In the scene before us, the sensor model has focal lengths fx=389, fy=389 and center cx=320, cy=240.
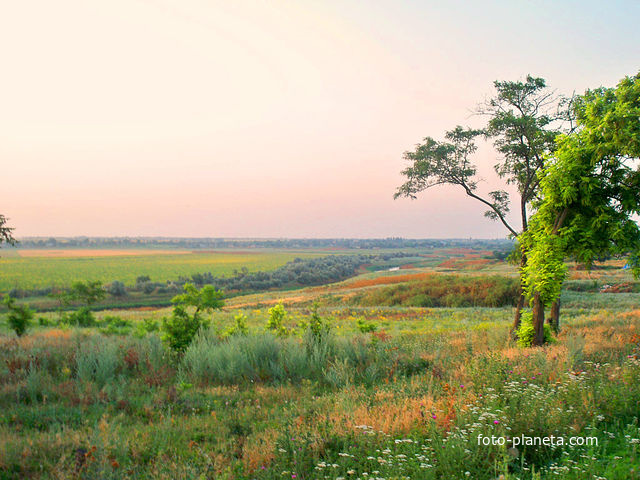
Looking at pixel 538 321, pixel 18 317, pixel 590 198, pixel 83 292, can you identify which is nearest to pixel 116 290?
pixel 83 292

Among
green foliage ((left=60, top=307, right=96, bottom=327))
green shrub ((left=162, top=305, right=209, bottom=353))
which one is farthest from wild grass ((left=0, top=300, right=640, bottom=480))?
green foliage ((left=60, top=307, right=96, bottom=327))

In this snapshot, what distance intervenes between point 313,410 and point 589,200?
31.3 ft

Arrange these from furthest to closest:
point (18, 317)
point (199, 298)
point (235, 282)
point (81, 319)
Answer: point (235, 282)
point (81, 319)
point (18, 317)
point (199, 298)

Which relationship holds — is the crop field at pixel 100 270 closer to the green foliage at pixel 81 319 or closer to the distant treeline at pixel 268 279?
the distant treeline at pixel 268 279

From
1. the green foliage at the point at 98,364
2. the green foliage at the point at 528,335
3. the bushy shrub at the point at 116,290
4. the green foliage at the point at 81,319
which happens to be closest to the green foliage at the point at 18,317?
the green foliage at the point at 98,364

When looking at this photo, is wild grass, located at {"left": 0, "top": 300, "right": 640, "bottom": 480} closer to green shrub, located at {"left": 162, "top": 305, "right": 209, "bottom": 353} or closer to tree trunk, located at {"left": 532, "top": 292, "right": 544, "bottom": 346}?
green shrub, located at {"left": 162, "top": 305, "right": 209, "bottom": 353}

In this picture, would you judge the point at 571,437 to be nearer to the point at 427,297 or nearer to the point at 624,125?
the point at 624,125

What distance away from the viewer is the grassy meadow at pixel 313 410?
4410mm

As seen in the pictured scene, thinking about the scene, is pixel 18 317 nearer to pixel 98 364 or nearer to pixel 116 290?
pixel 98 364

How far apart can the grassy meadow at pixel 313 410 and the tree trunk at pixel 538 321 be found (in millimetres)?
1163

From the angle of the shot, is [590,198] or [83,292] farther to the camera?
[83,292]

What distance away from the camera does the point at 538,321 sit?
449 inches

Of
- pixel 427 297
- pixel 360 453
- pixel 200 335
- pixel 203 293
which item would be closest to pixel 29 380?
pixel 200 335

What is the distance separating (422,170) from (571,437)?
1367 cm
